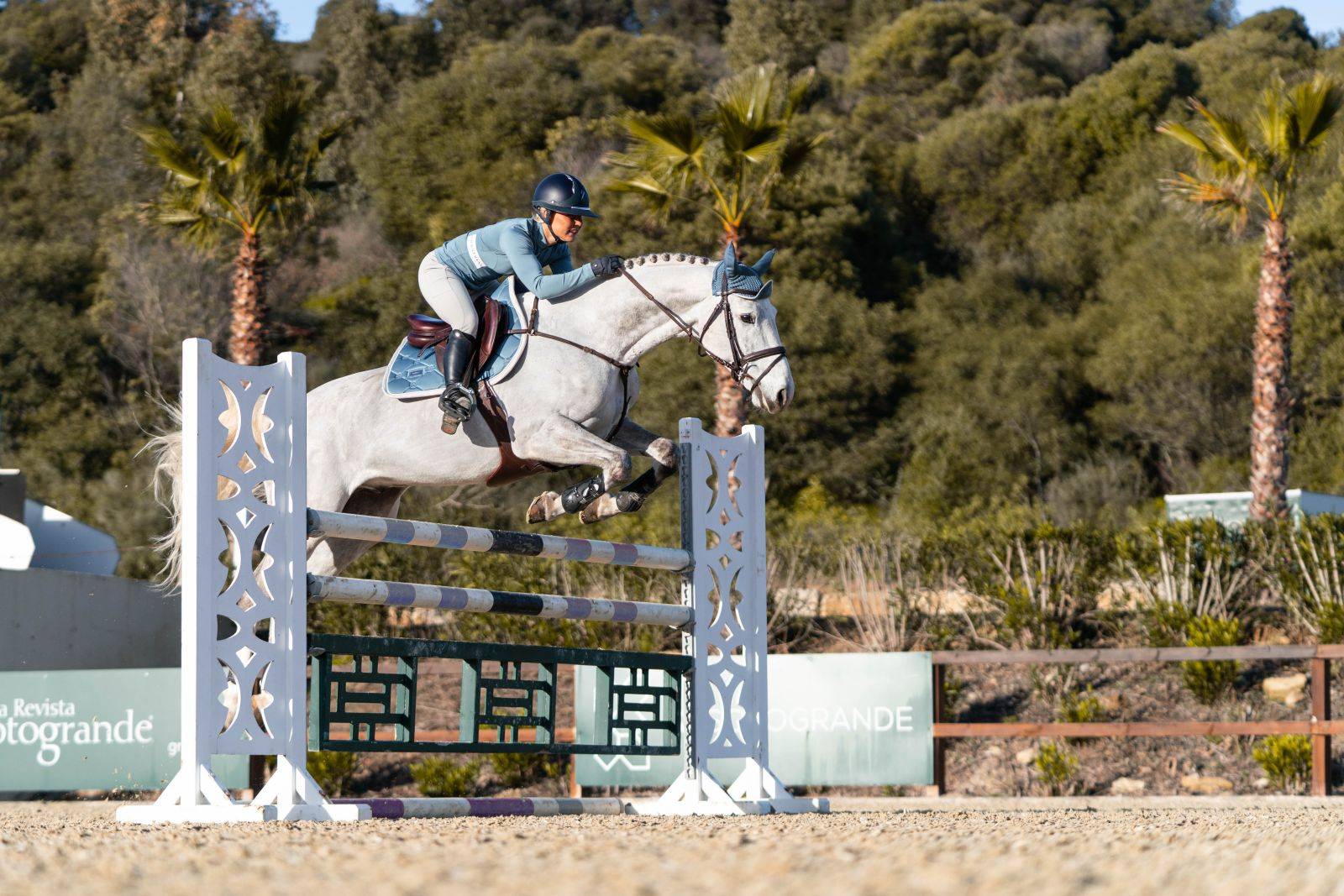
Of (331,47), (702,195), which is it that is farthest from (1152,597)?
(331,47)

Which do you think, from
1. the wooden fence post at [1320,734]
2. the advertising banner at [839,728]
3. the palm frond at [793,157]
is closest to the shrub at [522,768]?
the advertising banner at [839,728]

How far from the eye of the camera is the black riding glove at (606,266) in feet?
18.6

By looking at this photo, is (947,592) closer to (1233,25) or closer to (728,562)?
(728,562)

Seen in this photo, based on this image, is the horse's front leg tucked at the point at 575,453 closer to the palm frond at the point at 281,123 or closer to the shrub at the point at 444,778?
the shrub at the point at 444,778

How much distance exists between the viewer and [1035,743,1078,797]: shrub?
1047 cm

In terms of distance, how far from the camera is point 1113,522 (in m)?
20.8

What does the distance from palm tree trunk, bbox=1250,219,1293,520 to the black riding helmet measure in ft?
32.9

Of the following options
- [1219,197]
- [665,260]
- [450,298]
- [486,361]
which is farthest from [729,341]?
[1219,197]

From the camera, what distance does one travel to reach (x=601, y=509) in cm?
561

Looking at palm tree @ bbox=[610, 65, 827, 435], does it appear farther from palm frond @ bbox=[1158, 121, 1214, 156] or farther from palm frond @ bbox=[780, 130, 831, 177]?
palm frond @ bbox=[1158, 121, 1214, 156]

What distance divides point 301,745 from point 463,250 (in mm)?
1949

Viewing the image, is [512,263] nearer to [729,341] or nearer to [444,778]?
[729,341]

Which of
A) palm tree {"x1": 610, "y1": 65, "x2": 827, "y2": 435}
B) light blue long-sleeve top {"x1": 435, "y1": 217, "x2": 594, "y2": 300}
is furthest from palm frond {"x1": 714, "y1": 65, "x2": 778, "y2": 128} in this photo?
light blue long-sleeve top {"x1": 435, "y1": 217, "x2": 594, "y2": 300}

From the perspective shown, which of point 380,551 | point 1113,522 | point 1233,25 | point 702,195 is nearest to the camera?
point 380,551
